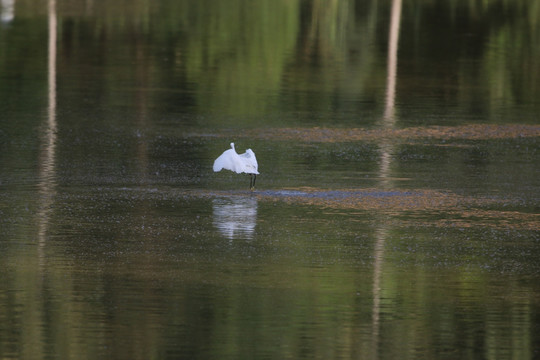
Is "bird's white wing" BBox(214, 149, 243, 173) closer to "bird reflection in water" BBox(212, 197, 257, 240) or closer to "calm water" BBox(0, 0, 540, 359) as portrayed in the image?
"calm water" BBox(0, 0, 540, 359)

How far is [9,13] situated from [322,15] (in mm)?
10083

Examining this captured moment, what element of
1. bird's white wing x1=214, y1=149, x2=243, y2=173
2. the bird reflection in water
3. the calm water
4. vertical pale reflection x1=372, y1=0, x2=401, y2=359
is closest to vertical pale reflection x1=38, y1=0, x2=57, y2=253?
the calm water

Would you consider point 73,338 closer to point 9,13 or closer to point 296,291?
point 296,291

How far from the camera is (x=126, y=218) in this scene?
13555 millimetres

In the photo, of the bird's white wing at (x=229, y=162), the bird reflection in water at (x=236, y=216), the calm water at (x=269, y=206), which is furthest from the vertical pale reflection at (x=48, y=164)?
the bird's white wing at (x=229, y=162)

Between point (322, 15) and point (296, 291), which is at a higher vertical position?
point (322, 15)

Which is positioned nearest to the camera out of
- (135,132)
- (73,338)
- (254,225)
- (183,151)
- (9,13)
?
(73,338)

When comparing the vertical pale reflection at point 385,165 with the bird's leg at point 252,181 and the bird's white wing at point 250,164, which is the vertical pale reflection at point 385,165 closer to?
the bird's leg at point 252,181

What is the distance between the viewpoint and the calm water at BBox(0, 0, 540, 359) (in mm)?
9656

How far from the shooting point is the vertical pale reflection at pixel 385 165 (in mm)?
10000

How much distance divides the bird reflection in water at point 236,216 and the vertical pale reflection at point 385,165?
1354mm

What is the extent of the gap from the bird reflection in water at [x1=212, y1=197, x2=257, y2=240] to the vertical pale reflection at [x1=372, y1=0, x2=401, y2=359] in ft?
4.44

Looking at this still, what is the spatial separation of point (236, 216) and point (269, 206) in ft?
2.14

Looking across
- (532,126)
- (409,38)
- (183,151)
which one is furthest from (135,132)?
(409,38)
